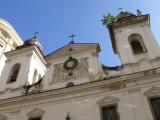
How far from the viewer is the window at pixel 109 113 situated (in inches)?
471

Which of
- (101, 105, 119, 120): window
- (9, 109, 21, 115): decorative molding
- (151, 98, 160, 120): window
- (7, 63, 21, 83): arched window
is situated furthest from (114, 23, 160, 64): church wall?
(7, 63, 21, 83): arched window

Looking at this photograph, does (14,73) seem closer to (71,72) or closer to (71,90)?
(71,72)

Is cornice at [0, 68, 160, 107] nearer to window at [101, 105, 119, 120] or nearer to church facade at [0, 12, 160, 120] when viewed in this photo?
church facade at [0, 12, 160, 120]

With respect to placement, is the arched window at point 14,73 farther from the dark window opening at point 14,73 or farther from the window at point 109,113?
the window at point 109,113

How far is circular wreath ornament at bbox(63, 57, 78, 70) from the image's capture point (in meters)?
15.1

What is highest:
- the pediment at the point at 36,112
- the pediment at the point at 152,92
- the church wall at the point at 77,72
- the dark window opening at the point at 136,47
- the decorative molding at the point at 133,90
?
the dark window opening at the point at 136,47

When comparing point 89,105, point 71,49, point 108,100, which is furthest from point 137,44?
point 89,105

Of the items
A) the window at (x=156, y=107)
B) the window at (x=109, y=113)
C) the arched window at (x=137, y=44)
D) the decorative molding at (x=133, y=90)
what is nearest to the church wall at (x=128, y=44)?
the arched window at (x=137, y=44)

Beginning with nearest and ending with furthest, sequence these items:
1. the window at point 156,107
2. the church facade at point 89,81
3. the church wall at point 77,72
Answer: the window at point 156,107 < the church facade at point 89,81 < the church wall at point 77,72

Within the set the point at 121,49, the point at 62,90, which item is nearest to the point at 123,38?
the point at 121,49

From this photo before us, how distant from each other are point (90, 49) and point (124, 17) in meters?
3.23

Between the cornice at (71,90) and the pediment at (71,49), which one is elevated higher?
the pediment at (71,49)

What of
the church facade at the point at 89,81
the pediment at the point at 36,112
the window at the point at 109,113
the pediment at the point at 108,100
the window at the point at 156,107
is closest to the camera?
the window at the point at 156,107

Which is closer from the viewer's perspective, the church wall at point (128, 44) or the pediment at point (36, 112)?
the pediment at point (36, 112)
